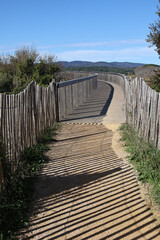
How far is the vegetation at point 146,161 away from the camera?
4.58m

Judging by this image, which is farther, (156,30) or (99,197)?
(156,30)

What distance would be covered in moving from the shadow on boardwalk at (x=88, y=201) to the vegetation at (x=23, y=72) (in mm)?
9262

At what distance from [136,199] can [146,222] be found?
0.63m

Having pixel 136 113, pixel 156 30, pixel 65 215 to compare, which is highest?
pixel 156 30

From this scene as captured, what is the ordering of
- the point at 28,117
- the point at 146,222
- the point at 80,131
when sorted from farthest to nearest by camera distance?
the point at 80,131 < the point at 28,117 < the point at 146,222

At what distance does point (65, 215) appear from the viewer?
399 centimetres

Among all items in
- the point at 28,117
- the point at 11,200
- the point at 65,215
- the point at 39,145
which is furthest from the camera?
the point at 39,145

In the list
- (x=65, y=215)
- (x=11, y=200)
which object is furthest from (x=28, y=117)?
(x=65, y=215)

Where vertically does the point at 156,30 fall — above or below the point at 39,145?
above

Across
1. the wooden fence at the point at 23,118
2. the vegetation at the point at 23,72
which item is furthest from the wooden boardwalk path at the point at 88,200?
the vegetation at the point at 23,72

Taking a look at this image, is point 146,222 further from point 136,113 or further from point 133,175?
point 136,113

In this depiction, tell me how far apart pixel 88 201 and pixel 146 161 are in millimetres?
1515

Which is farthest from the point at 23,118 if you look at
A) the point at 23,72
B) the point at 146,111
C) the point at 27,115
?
the point at 23,72

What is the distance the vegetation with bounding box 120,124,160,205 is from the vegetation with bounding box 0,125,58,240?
1.92m
